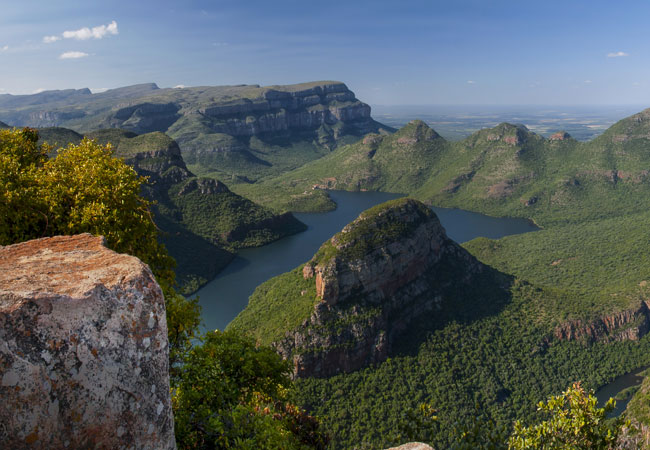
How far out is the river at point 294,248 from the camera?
86.2 metres

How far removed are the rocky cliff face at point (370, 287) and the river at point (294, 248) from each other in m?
19.5

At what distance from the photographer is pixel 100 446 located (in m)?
6.82

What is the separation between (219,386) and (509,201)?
558 ft

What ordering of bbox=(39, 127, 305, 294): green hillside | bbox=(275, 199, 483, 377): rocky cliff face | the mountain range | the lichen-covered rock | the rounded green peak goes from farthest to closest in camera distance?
bbox=(39, 127, 305, 294): green hillside, the rounded green peak, bbox=(275, 199, 483, 377): rocky cliff face, the mountain range, the lichen-covered rock

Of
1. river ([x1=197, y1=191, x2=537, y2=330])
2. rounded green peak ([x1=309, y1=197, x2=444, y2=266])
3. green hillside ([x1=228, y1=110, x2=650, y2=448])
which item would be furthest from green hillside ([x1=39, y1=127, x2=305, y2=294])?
rounded green peak ([x1=309, y1=197, x2=444, y2=266])

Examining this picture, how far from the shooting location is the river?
8619 centimetres

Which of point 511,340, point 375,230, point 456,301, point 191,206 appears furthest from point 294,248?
point 511,340

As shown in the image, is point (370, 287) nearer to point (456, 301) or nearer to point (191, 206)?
point (456, 301)

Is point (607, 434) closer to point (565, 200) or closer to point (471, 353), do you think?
point (471, 353)

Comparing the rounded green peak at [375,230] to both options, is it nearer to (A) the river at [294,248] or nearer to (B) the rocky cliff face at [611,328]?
(A) the river at [294,248]

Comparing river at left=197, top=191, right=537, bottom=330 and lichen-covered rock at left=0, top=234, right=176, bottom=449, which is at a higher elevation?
lichen-covered rock at left=0, top=234, right=176, bottom=449

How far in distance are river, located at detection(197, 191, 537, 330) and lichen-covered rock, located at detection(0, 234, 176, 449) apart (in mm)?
53280

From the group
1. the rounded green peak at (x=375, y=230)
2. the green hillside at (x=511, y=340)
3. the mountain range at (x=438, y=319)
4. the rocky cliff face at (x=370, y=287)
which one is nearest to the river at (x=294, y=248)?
the mountain range at (x=438, y=319)

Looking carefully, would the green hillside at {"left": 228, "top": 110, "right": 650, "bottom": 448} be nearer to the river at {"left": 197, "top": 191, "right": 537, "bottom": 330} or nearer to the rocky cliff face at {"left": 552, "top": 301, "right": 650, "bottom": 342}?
the rocky cliff face at {"left": 552, "top": 301, "right": 650, "bottom": 342}
